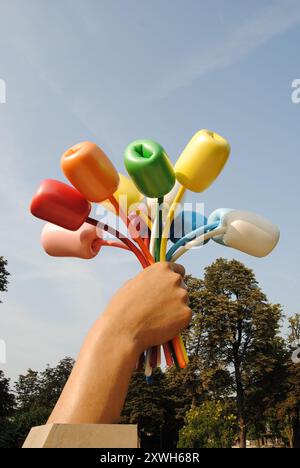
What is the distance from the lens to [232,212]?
20.8ft

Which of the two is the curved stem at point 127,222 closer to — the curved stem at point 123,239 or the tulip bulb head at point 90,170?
the curved stem at point 123,239

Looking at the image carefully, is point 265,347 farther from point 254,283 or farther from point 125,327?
point 125,327

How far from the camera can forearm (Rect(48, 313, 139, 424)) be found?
14.9 ft

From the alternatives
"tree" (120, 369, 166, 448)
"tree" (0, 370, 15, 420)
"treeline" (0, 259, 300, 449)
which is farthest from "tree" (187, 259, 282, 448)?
"tree" (0, 370, 15, 420)

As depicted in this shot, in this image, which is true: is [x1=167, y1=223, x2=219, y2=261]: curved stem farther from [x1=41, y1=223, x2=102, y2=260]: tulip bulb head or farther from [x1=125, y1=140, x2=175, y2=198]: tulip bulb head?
[x1=41, y1=223, x2=102, y2=260]: tulip bulb head

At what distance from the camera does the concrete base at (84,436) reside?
400cm

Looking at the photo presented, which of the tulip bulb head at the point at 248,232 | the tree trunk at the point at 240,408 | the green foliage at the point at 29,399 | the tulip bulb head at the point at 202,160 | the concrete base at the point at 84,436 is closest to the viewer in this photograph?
the concrete base at the point at 84,436

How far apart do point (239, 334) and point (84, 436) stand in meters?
21.3

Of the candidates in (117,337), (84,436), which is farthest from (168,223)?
(84,436)

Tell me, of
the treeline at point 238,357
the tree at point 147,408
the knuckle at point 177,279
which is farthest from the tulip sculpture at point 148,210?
the tree at point 147,408

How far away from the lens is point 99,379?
4.68 meters

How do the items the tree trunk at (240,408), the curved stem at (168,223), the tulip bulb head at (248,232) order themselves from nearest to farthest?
the curved stem at (168,223)
the tulip bulb head at (248,232)
the tree trunk at (240,408)

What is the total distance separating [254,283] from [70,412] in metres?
22.0

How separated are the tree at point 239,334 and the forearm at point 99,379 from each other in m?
19.2
